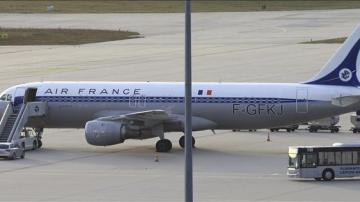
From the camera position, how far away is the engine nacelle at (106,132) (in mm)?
55500

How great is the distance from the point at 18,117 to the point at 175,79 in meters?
34.7

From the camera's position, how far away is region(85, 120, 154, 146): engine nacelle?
5550cm

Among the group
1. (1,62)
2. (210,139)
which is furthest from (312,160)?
(1,62)

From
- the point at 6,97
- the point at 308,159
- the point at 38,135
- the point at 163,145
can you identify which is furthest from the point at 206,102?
the point at 6,97

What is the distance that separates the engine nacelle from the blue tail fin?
10.9m

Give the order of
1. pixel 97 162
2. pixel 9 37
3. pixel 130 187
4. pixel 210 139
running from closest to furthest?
pixel 130 187 → pixel 97 162 → pixel 210 139 → pixel 9 37

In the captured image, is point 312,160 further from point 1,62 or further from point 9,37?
point 9,37

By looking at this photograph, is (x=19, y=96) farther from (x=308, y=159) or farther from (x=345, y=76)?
(x=308, y=159)

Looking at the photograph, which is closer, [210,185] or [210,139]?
[210,185]

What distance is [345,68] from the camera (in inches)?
2264

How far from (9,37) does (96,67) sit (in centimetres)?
3177

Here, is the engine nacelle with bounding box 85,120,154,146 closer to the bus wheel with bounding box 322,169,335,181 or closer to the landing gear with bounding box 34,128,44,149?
the landing gear with bounding box 34,128,44,149

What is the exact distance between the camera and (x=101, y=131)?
5544cm

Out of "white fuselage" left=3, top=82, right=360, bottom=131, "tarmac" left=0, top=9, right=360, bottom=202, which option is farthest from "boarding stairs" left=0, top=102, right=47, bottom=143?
"tarmac" left=0, top=9, right=360, bottom=202
